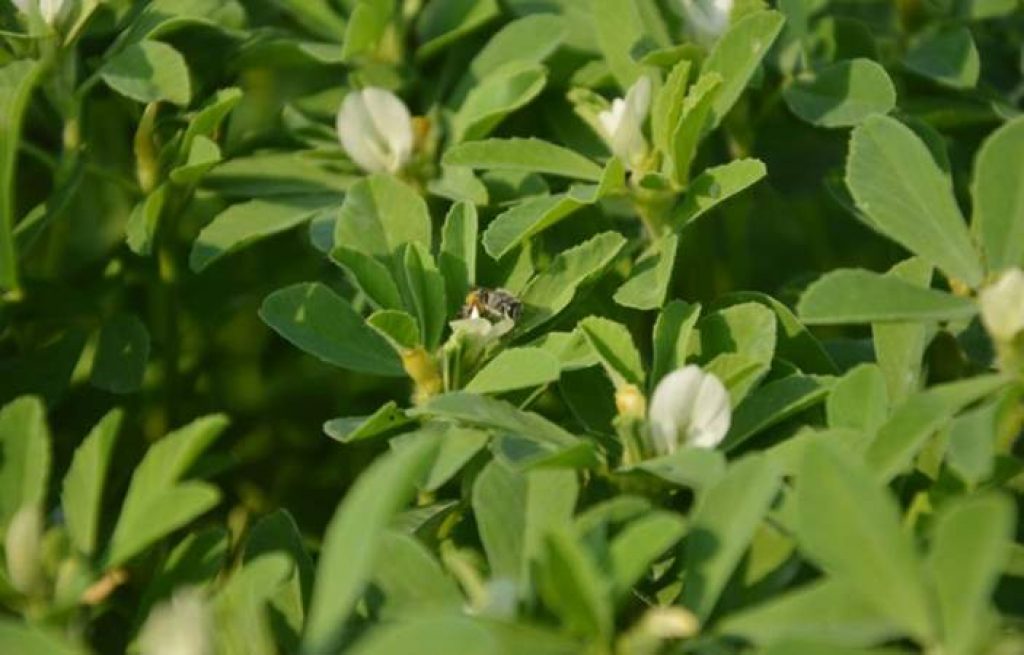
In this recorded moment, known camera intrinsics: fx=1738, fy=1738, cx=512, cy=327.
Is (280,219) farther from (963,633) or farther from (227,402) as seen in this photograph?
(963,633)

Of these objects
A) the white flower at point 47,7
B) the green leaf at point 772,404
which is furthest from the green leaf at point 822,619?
the white flower at point 47,7

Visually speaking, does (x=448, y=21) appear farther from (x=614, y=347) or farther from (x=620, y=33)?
(x=614, y=347)

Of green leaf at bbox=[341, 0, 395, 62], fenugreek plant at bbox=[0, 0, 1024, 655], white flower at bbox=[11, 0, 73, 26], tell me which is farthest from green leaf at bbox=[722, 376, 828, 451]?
white flower at bbox=[11, 0, 73, 26]

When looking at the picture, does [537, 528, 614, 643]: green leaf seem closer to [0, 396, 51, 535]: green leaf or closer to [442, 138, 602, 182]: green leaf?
[0, 396, 51, 535]: green leaf

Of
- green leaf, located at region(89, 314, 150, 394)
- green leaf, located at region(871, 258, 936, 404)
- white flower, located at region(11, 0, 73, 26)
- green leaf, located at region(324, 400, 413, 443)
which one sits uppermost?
white flower, located at region(11, 0, 73, 26)

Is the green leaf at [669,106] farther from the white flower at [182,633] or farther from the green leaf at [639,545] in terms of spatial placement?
the white flower at [182,633]

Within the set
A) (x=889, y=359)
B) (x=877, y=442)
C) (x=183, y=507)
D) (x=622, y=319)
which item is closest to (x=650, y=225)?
(x=622, y=319)
